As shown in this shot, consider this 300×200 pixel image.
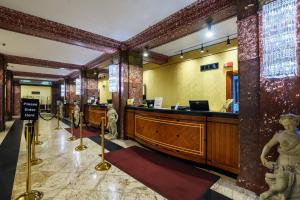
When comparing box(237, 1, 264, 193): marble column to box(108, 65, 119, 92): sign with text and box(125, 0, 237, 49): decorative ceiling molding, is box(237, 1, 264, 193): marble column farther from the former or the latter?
box(108, 65, 119, 92): sign with text

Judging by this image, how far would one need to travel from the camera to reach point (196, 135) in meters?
3.39

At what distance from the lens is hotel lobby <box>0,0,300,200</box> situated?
2184mm

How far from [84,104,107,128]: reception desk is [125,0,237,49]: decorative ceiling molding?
3.59 metres

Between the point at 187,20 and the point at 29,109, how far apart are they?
3.64 meters

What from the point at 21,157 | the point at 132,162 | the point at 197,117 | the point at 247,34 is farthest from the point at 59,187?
the point at 247,34

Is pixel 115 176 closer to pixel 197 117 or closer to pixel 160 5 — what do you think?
pixel 197 117

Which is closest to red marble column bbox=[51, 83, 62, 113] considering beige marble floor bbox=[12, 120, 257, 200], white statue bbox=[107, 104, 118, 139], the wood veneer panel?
white statue bbox=[107, 104, 118, 139]

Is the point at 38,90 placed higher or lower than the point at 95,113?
higher

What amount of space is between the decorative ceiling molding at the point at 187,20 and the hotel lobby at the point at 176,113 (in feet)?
0.08

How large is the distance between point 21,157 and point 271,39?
5.50 metres

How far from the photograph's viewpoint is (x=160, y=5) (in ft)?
11.3

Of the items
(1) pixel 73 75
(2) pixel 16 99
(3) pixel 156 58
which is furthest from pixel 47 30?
(2) pixel 16 99

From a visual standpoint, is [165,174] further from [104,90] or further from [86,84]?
[104,90]

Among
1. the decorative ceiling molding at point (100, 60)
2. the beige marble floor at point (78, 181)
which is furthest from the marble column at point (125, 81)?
the beige marble floor at point (78, 181)
